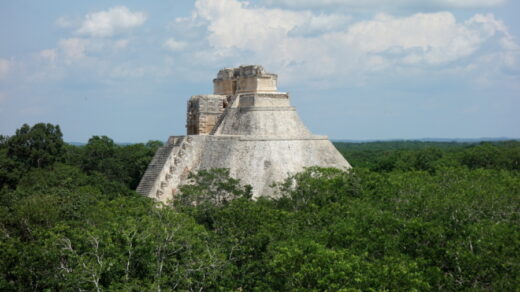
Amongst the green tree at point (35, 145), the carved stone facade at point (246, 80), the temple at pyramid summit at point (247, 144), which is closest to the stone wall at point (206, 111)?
the temple at pyramid summit at point (247, 144)

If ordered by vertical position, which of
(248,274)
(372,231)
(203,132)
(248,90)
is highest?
(248,90)

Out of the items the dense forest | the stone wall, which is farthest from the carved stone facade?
the dense forest

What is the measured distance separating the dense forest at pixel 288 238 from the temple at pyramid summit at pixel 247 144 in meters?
2.75

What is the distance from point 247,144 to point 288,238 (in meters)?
11.3

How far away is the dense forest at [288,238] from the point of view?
1530 centimetres

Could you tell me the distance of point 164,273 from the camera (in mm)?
16562

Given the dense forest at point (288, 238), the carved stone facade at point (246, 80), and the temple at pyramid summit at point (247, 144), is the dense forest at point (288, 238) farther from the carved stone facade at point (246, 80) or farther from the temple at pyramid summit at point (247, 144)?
the carved stone facade at point (246, 80)

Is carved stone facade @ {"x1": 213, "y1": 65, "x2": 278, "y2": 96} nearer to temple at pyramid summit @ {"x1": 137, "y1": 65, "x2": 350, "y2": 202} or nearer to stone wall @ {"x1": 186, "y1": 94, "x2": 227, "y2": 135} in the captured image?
temple at pyramid summit @ {"x1": 137, "y1": 65, "x2": 350, "y2": 202}

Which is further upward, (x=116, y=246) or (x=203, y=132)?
(x=203, y=132)

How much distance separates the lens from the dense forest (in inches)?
603

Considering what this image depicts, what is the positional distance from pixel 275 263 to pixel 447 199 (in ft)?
22.4

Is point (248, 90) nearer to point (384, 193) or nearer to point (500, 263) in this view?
point (384, 193)

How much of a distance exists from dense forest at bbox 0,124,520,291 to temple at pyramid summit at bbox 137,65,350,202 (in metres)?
2.75

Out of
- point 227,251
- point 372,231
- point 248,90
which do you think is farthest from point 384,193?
point 248,90
